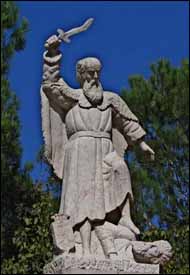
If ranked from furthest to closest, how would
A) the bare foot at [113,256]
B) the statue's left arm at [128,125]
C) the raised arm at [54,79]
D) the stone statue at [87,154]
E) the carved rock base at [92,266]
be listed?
the statue's left arm at [128,125] < the raised arm at [54,79] < the stone statue at [87,154] < the bare foot at [113,256] < the carved rock base at [92,266]

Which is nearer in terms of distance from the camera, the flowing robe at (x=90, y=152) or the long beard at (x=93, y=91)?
the flowing robe at (x=90, y=152)

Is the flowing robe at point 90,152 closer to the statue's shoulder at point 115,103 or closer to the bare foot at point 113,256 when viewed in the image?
the statue's shoulder at point 115,103

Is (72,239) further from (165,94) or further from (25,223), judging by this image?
(165,94)

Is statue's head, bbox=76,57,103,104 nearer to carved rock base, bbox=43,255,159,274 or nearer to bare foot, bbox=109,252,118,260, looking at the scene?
bare foot, bbox=109,252,118,260

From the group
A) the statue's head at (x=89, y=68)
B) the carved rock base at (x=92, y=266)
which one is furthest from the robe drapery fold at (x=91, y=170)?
the carved rock base at (x=92, y=266)

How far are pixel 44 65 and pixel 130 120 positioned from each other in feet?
4.06

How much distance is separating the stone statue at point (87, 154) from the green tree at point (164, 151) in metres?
9.17

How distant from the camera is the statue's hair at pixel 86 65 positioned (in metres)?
10.0

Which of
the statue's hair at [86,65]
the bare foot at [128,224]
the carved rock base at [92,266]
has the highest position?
the statue's hair at [86,65]

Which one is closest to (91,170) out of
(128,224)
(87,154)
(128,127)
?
(87,154)

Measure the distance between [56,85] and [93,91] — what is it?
0.44m

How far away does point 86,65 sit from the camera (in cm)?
1001

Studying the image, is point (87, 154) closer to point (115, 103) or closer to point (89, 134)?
point (89, 134)

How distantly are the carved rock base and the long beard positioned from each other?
6.59 ft
